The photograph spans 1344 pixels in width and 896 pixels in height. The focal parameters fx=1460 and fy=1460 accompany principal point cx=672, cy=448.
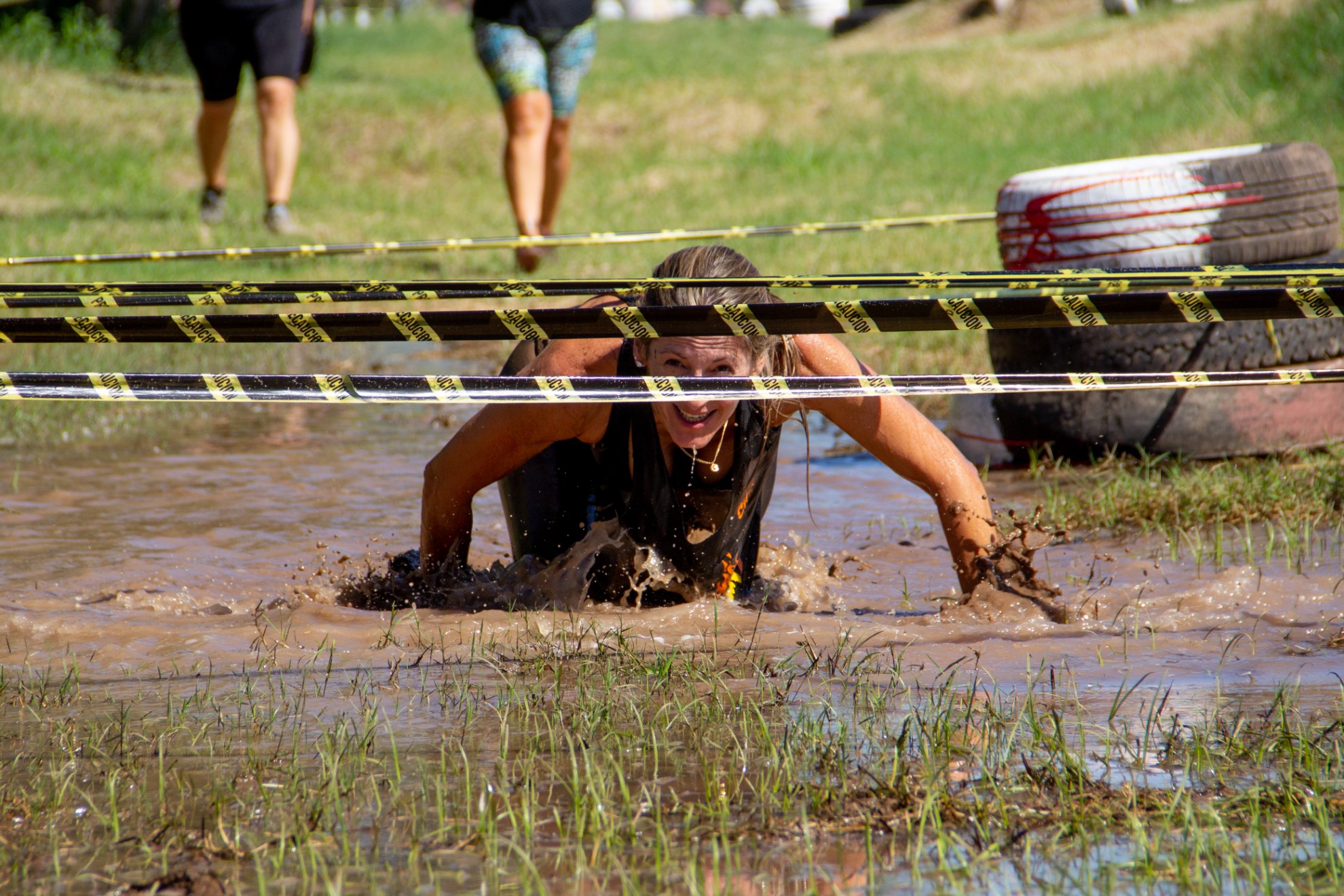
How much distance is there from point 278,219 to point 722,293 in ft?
23.8

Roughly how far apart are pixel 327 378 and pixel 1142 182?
3.58 metres

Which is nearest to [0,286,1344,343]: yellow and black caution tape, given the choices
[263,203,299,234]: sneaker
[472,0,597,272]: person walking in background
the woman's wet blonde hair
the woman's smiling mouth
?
the woman's wet blonde hair

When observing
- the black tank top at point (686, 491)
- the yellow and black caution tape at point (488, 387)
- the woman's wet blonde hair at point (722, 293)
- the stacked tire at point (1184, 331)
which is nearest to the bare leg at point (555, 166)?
the stacked tire at point (1184, 331)

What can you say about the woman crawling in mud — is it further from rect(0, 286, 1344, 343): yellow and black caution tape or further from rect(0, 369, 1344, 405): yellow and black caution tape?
rect(0, 286, 1344, 343): yellow and black caution tape

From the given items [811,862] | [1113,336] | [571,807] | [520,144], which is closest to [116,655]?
[571,807]

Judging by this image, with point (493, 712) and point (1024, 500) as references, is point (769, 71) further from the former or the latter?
point (493, 712)

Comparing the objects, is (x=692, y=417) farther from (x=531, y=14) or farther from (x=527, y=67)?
(x=531, y=14)

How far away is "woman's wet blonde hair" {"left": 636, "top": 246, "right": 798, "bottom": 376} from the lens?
3332mm

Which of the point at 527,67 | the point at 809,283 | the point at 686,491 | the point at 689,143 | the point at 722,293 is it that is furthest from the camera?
the point at 689,143

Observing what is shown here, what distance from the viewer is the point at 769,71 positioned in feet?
60.1

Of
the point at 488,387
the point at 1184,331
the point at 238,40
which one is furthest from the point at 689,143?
the point at 488,387

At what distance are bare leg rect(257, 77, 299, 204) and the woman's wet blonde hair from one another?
6645mm

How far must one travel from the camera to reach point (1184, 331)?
17.6 ft

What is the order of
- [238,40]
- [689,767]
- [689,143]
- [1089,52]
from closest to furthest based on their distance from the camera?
1. [689,767]
2. [238,40]
3. [689,143]
4. [1089,52]
